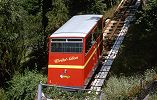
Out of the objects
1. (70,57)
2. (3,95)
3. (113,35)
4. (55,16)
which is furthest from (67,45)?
(113,35)

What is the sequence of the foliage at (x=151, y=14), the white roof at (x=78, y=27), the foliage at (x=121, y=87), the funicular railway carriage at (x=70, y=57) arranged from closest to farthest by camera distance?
the foliage at (x=121, y=87) < the funicular railway carriage at (x=70, y=57) < the white roof at (x=78, y=27) < the foliage at (x=151, y=14)

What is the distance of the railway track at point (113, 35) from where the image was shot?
78.3 ft

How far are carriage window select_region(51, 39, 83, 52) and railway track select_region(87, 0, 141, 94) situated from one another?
2684 millimetres

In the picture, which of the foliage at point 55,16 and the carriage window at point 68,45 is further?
the foliage at point 55,16

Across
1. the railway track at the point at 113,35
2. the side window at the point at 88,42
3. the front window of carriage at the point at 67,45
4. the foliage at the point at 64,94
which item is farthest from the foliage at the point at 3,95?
the side window at the point at 88,42

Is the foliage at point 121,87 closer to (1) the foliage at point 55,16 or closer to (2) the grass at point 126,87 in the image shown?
(2) the grass at point 126,87

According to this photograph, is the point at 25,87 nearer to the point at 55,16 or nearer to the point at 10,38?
the point at 10,38

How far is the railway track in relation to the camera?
23.9 meters

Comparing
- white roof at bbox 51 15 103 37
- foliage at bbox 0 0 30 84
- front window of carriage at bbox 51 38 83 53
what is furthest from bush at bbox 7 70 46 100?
foliage at bbox 0 0 30 84

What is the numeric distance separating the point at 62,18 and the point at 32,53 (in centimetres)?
614

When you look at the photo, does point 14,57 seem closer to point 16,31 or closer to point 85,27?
point 16,31

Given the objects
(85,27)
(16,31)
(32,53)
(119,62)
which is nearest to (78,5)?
(32,53)

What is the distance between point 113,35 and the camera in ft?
104

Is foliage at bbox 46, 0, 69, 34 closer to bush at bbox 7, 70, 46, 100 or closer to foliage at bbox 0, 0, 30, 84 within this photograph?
foliage at bbox 0, 0, 30, 84
